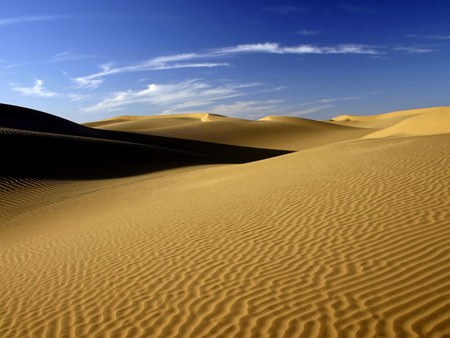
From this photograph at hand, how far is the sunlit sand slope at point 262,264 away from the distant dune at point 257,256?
22 mm

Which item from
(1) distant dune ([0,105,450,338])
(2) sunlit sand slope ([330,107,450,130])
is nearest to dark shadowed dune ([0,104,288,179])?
(1) distant dune ([0,105,450,338])

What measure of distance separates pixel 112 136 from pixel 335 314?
42.8 metres

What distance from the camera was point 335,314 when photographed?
4094 millimetres

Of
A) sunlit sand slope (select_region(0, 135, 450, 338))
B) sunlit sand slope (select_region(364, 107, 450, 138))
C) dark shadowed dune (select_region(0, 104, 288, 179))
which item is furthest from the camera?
sunlit sand slope (select_region(364, 107, 450, 138))

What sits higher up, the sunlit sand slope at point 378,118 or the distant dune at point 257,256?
the sunlit sand slope at point 378,118

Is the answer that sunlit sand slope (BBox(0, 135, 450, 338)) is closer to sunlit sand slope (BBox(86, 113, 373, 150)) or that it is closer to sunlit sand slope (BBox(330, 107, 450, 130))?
sunlit sand slope (BBox(86, 113, 373, 150))

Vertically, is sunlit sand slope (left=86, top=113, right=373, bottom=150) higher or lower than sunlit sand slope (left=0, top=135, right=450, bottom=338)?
higher

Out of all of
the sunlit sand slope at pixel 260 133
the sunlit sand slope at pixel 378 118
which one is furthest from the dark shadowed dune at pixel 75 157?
the sunlit sand slope at pixel 378 118

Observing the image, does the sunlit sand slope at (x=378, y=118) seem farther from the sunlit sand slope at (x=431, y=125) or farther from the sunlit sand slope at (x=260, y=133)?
the sunlit sand slope at (x=431, y=125)

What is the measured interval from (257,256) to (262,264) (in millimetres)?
353

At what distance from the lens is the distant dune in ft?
13.9

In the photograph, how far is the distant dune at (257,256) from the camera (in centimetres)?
425

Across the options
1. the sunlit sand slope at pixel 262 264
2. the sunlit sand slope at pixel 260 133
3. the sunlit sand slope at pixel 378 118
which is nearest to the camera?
the sunlit sand slope at pixel 262 264

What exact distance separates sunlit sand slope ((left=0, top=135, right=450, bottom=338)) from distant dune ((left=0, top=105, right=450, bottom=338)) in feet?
0.07
